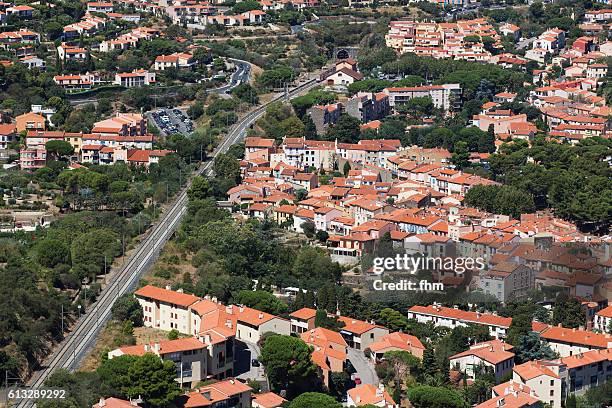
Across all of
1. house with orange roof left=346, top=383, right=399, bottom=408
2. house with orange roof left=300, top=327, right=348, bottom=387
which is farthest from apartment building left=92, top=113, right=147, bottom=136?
house with orange roof left=346, top=383, right=399, bottom=408

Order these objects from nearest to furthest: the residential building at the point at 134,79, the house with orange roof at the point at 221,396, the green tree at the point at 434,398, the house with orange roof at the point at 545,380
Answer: the house with orange roof at the point at 221,396 → the green tree at the point at 434,398 → the house with orange roof at the point at 545,380 → the residential building at the point at 134,79

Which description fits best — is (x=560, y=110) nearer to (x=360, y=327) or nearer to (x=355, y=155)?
(x=355, y=155)

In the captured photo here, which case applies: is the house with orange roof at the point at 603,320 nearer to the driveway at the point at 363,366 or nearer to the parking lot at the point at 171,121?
the driveway at the point at 363,366

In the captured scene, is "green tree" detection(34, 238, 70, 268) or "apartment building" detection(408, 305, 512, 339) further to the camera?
"green tree" detection(34, 238, 70, 268)

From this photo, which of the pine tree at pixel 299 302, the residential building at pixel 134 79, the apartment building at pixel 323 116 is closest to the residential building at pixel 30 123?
the residential building at pixel 134 79

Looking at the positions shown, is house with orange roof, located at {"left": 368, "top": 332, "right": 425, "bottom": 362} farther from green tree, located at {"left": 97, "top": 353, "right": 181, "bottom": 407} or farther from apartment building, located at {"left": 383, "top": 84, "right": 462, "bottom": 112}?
apartment building, located at {"left": 383, "top": 84, "right": 462, "bottom": 112}

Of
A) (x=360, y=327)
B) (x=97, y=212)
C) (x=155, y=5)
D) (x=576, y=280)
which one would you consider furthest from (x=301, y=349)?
(x=155, y=5)

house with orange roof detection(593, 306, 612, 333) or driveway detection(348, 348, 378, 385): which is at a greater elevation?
house with orange roof detection(593, 306, 612, 333)
